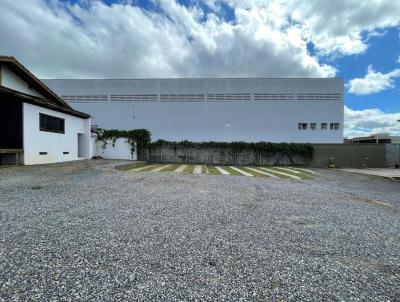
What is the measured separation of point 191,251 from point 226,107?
2499 cm

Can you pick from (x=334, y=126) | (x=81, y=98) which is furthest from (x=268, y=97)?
(x=81, y=98)

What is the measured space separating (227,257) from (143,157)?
17.9 meters

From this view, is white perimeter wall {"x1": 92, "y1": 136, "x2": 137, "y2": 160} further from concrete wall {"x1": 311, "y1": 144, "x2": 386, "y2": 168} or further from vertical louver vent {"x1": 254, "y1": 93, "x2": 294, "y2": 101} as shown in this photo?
concrete wall {"x1": 311, "y1": 144, "x2": 386, "y2": 168}

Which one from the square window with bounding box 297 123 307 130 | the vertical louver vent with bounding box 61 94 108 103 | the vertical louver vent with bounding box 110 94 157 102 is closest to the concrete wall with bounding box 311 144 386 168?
the square window with bounding box 297 123 307 130

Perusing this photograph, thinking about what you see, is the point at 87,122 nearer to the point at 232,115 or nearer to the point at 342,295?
the point at 232,115

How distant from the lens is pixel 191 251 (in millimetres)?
2611

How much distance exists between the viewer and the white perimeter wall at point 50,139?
10720mm

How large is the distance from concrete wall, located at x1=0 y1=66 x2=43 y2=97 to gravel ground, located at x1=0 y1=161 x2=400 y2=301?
31.3ft

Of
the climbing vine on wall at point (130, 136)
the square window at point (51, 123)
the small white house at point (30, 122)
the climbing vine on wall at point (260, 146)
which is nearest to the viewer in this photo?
the small white house at point (30, 122)

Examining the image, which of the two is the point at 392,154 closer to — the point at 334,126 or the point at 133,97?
the point at 334,126

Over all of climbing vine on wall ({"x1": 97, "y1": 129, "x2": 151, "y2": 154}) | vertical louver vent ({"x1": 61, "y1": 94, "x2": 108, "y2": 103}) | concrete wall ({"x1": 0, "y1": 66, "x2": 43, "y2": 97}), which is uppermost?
vertical louver vent ({"x1": 61, "y1": 94, "x2": 108, "y2": 103})

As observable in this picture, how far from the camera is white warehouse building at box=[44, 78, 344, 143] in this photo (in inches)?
1033

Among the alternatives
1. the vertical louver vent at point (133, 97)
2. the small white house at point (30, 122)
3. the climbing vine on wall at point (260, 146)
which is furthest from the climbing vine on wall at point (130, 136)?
the vertical louver vent at point (133, 97)

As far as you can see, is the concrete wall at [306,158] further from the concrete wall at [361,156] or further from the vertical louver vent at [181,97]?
the vertical louver vent at [181,97]
